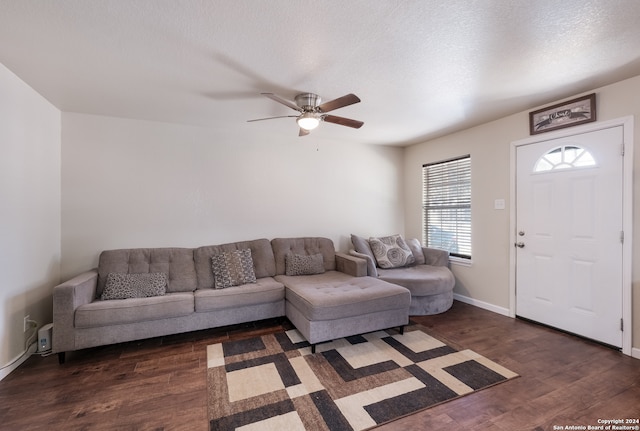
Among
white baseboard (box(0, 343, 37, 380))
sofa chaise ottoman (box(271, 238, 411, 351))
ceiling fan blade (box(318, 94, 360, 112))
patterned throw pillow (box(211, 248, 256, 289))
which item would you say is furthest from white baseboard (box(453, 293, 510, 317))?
white baseboard (box(0, 343, 37, 380))

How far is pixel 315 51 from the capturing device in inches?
80.0

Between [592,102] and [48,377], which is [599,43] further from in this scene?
[48,377]

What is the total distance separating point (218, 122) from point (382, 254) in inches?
112

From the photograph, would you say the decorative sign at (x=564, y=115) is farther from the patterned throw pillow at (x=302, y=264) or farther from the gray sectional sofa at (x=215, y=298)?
the patterned throw pillow at (x=302, y=264)

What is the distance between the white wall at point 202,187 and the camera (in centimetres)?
323

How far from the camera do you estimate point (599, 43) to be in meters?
1.94

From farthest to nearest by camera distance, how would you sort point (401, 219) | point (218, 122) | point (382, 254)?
point (401, 219) < point (382, 254) < point (218, 122)

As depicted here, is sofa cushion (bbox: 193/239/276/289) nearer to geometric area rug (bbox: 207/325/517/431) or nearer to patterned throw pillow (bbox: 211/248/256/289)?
patterned throw pillow (bbox: 211/248/256/289)

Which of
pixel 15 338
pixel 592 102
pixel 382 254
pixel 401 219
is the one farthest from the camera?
pixel 401 219

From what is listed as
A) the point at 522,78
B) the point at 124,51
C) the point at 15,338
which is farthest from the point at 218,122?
the point at 522,78

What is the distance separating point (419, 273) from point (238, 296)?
7.60ft

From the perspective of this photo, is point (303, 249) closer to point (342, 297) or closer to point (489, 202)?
point (342, 297)

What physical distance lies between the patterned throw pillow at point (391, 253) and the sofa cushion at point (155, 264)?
2461 mm

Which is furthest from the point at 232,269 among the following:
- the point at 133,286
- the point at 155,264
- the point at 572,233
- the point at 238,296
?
the point at 572,233
